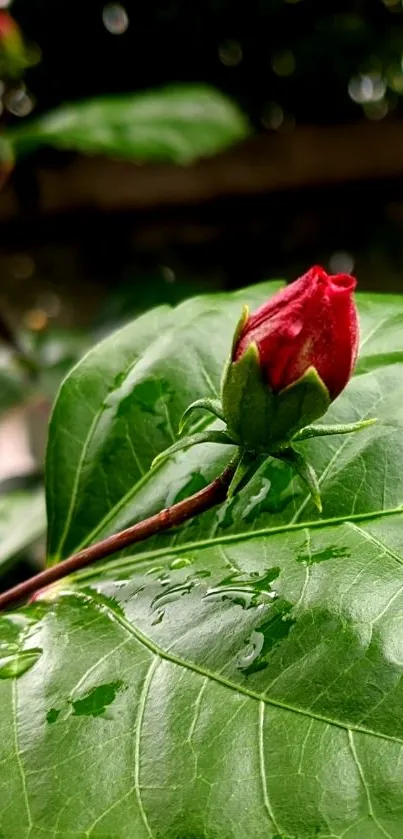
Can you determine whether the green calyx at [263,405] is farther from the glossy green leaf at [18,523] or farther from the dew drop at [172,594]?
the glossy green leaf at [18,523]

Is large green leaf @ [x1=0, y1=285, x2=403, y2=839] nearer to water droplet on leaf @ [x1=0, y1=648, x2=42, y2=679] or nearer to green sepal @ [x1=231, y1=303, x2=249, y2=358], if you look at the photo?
water droplet on leaf @ [x1=0, y1=648, x2=42, y2=679]

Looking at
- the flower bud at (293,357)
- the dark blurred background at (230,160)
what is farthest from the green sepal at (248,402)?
the dark blurred background at (230,160)

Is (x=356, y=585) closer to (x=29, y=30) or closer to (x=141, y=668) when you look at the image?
(x=141, y=668)

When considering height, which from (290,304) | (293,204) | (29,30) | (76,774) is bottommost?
(293,204)

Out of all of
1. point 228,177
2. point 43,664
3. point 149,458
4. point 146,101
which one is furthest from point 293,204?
point 43,664

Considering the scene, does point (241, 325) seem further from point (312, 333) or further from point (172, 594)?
point (172, 594)

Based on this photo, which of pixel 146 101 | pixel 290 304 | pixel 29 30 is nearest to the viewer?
pixel 290 304

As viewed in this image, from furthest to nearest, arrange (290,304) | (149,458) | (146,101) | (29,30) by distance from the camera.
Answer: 1. (29,30)
2. (146,101)
3. (149,458)
4. (290,304)
